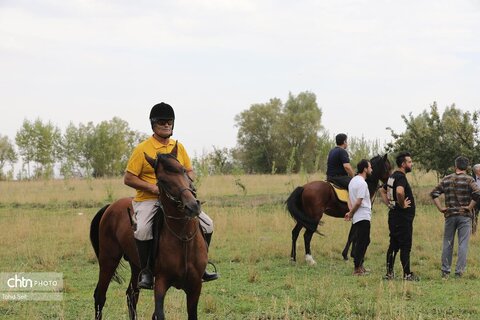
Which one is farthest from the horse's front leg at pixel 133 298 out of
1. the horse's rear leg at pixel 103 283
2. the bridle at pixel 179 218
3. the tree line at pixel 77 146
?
the tree line at pixel 77 146

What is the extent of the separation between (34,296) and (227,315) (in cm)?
312

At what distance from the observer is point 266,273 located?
10.6 m

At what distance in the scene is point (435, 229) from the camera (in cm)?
1506

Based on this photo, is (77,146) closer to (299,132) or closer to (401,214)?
(299,132)

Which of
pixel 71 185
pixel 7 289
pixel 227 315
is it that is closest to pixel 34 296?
pixel 7 289

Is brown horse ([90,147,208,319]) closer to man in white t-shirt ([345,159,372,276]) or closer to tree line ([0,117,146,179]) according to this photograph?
man in white t-shirt ([345,159,372,276])

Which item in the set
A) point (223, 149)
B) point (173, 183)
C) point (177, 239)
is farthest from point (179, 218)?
point (223, 149)

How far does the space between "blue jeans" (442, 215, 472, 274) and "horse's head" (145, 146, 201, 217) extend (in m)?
6.03

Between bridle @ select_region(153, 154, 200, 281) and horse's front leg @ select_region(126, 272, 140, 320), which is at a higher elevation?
bridle @ select_region(153, 154, 200, 281)

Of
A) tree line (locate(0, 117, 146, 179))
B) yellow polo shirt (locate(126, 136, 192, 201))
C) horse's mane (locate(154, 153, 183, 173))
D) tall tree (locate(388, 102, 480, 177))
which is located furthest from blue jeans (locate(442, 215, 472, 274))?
tree line (locate(0, 117, 146, 179))

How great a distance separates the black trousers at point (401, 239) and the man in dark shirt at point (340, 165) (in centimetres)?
281

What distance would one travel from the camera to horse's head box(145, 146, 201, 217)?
210 inches

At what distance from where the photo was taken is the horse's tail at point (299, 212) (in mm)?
12461

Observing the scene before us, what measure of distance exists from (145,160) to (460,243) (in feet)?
20.7
